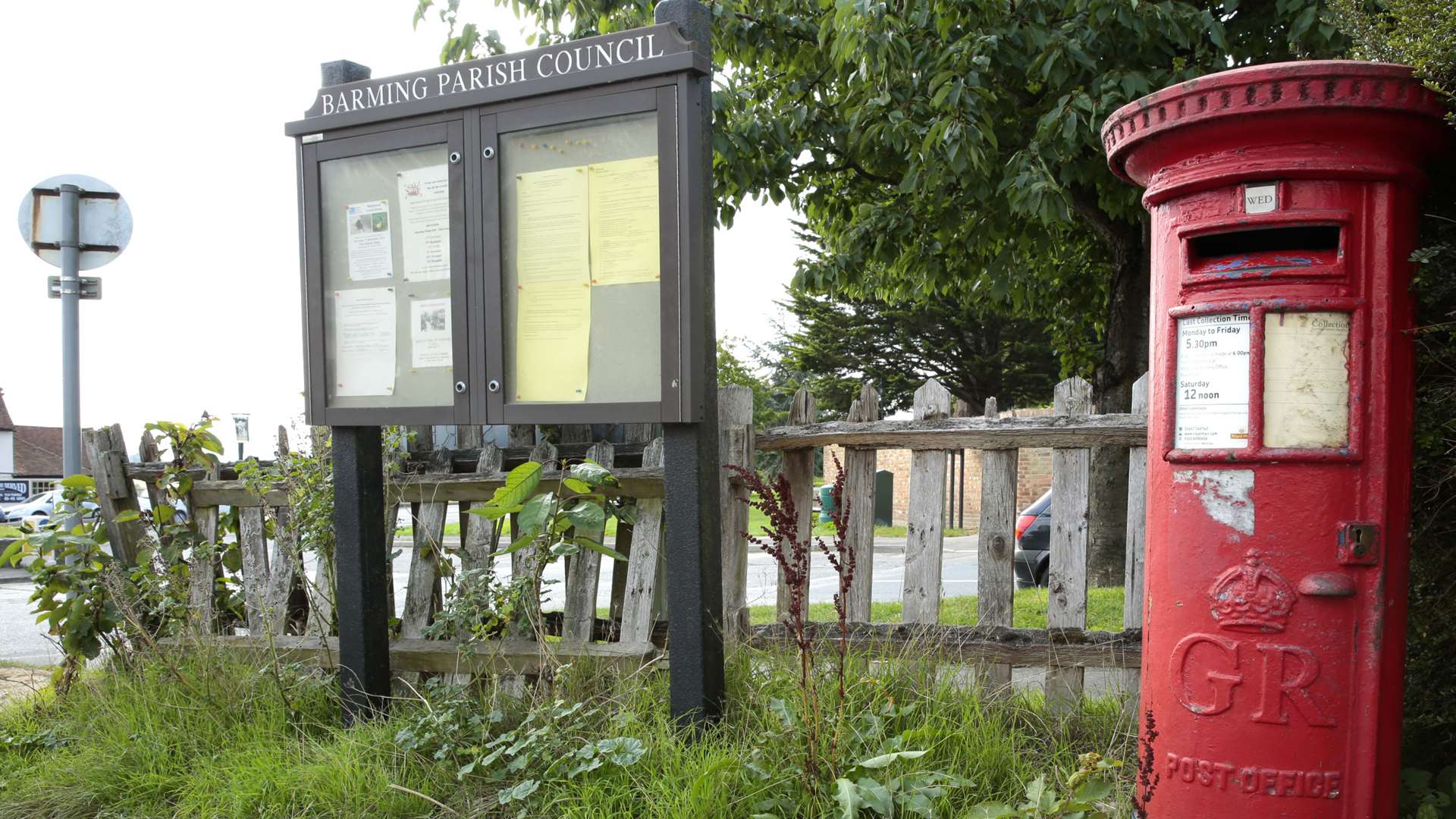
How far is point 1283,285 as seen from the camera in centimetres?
242

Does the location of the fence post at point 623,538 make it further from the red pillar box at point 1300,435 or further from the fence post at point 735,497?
the red pillar box at point 1300,435

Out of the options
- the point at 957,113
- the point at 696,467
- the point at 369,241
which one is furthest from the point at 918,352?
→ the point at 696,467

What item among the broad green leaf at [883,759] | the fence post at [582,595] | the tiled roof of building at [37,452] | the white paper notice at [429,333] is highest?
the white paper notice at [429,333]

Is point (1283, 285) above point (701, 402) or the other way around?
above

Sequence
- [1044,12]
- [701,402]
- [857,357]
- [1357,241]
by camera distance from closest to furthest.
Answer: [1357,241] → [701,402] → [1044,12] → [857,357]

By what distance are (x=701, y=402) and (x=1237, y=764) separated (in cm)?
184

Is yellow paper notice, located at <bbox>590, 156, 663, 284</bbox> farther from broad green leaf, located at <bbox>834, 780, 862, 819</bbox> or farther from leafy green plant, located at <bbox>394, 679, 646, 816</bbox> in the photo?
broad green leaf, located at <bbox>834, 780, 862, 819</bbox>

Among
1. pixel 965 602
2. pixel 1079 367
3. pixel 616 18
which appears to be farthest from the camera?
pixel 1079 367

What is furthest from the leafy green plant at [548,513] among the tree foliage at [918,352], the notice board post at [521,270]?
the tree foliage at [918,352]

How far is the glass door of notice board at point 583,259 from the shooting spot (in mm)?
3424

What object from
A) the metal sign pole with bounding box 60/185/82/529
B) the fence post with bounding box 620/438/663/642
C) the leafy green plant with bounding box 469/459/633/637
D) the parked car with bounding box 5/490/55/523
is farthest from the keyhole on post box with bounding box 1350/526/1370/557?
the parked car with bounding box 5/490/55/523

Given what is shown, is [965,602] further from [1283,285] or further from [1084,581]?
[1283,285]

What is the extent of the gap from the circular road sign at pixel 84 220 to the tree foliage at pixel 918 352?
2063cm

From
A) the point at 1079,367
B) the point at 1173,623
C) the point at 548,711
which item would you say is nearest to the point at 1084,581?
the point at 1173,623
